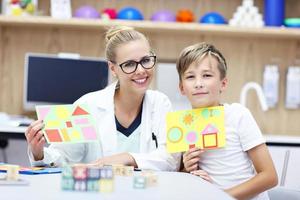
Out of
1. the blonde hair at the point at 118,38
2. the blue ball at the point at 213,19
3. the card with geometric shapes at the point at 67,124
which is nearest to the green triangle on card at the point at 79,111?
the card with geometric shapes at the point at 67,124

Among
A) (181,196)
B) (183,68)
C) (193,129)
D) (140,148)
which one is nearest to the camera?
(181,196)

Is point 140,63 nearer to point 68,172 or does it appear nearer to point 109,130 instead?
point 109,130

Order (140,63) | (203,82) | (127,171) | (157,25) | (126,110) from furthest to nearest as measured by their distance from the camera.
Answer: (157,25) → (126,110) → (140,63) → (203,82) → (127,171)

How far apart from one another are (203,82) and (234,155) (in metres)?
0.27

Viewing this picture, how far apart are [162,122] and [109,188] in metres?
0.94

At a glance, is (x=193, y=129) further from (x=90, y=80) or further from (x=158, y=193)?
(x=90, y=80)

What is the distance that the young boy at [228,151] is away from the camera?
208 cm

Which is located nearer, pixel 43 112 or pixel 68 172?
pixel 68 172

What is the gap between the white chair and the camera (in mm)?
2065

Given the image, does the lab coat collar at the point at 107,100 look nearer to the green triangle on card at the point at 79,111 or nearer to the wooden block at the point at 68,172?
the green triangle on card at the point at 79,111

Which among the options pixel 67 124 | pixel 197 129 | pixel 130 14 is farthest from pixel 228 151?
pixel 130 14

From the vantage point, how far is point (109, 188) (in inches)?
60.9

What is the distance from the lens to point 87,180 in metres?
1.55

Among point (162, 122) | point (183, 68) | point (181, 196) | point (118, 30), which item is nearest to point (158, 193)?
point (181, 196)
